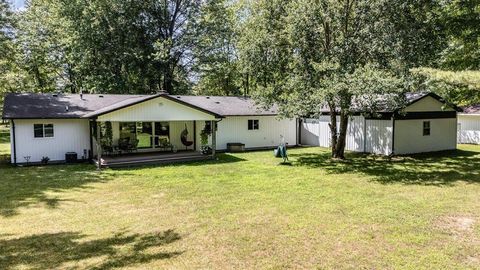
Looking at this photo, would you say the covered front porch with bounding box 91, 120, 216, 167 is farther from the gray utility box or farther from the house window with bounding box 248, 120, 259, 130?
the house window with bounding box 248, 120, 259, 130

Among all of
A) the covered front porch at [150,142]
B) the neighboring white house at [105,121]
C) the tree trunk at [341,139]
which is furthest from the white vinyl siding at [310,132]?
the covered front porch at [150,142]

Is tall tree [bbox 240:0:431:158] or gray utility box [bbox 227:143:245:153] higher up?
tall tree [bbox 240:0:431:158]

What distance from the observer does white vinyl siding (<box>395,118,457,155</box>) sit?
19.0 meters

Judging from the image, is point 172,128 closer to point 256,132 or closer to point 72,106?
point 72,106

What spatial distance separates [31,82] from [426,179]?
3716 cm

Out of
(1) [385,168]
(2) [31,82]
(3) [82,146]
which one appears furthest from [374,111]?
(2) [31,82]

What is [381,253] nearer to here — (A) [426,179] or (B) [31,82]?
(A) [426,179]

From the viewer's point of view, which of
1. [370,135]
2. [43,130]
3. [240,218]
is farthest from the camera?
[370,135]

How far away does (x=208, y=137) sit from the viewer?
2095cm

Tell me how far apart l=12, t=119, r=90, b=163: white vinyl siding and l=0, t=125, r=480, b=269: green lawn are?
1.71 meters

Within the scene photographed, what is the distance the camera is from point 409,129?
1934cm

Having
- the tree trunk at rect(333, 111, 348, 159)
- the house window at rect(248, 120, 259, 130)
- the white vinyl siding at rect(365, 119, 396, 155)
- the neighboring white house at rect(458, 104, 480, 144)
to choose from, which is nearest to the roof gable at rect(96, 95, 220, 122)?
the house window at rect(248, 120, 259, 130)

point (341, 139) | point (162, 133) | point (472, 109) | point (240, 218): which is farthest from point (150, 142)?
point (472, 109)

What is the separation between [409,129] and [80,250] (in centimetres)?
1809
